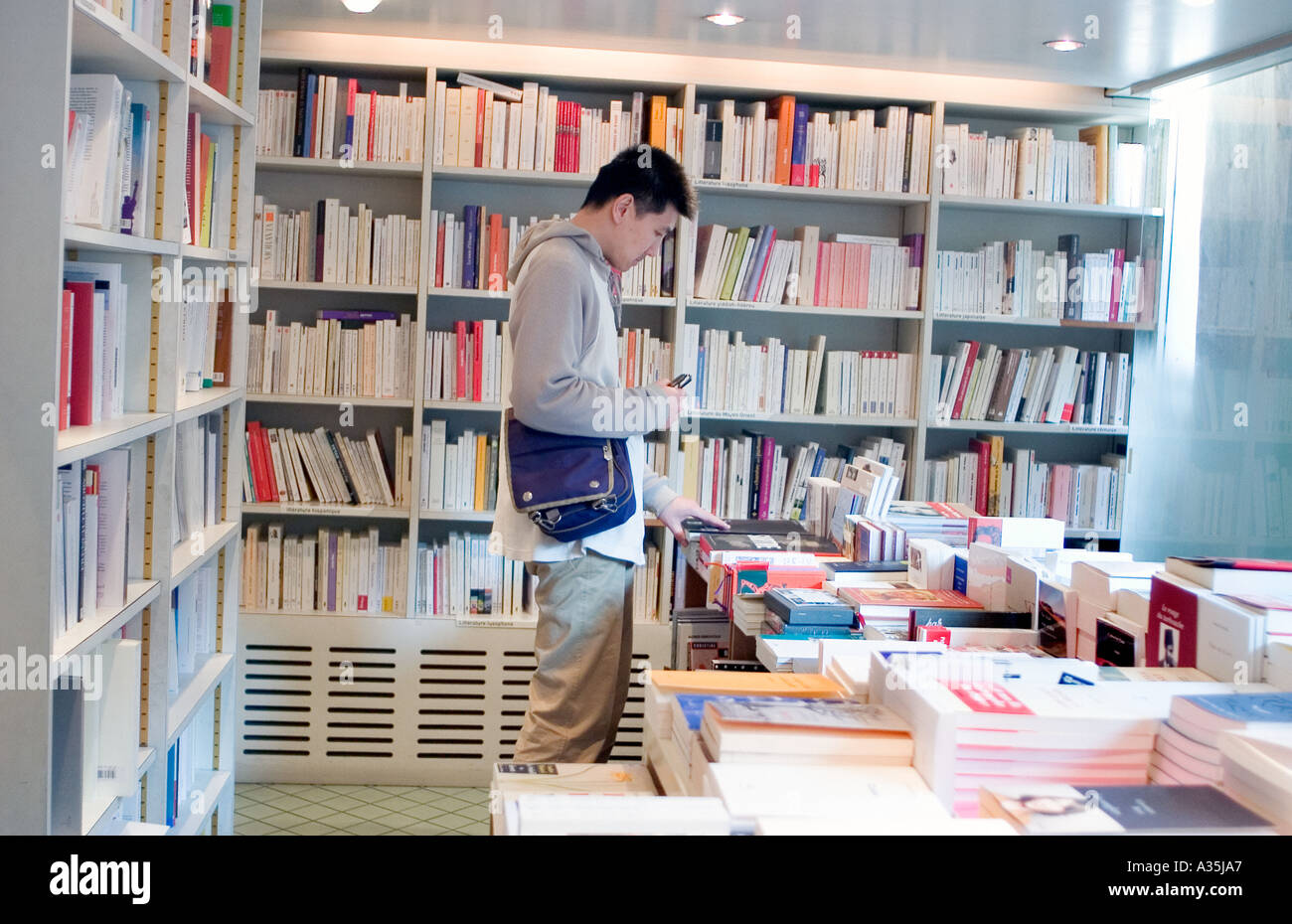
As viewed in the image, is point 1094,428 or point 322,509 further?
point 1094,428

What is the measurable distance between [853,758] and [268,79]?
12.5 feet

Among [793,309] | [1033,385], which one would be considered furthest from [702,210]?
[1033,385]

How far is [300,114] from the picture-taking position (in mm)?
4285

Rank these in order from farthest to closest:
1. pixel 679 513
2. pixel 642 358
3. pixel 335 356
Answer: pixel 642 358 < pixel 335 356 < pixel 679 513

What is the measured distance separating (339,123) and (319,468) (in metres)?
1.20

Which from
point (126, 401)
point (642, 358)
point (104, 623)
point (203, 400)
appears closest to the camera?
point (104, 623)

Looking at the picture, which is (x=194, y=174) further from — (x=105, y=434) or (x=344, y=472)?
(x=344, y=472)

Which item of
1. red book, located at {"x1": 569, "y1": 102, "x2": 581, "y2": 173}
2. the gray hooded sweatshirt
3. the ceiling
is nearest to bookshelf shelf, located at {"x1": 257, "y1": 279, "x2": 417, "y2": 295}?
red book, located at {"x1": 569, "y1": 102, "x2": 581, "y2": 173}

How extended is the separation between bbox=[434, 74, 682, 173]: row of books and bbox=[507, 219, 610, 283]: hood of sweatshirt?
1580 millimetres

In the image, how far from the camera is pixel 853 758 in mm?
1536

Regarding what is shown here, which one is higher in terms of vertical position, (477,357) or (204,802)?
(477,357)

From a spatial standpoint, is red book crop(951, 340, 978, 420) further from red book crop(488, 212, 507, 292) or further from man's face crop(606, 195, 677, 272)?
man's face crop(606, 195, 677, 272)
